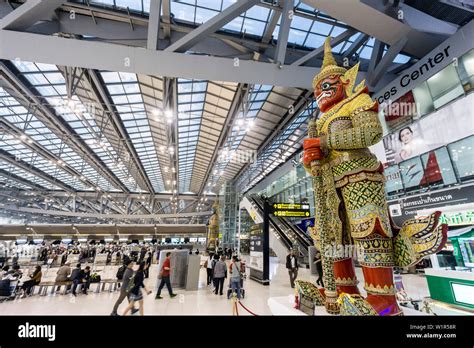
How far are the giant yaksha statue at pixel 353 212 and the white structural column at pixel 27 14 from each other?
483cm

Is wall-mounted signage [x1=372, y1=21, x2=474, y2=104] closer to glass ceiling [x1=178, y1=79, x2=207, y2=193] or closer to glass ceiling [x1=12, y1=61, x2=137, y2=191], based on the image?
glass ceiling [x1=178, y1=79, x2=207, y2=193]

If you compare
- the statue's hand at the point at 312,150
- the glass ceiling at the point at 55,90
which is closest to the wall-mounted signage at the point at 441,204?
the statue's hand at the point at 312,150

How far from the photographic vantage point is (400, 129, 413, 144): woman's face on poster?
36.1 feet

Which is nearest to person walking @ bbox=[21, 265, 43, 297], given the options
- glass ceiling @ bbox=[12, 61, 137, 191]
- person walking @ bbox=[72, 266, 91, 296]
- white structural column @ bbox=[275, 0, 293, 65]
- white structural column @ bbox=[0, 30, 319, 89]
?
person walking @ bbox=[72, 266, 91, 296]

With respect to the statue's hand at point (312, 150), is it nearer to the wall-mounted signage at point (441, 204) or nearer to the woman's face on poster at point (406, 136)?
the wall-mounted signage at point (441, 204)

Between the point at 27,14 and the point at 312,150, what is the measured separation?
5.29 metres

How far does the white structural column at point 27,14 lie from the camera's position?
4016 mm

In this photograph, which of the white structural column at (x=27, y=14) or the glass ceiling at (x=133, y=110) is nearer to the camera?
the white structural column at (x=27, y=14)

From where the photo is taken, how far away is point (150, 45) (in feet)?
14.8

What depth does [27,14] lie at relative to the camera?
4109 millimetres

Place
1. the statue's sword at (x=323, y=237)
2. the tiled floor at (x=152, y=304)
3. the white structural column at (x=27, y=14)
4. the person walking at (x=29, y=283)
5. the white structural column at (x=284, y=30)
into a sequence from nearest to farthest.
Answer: the statue's sword at (x=323, y=237) → the white structural column at (x=27, y=14) → the white structural column at (x=284, y=30) → the tiled floor at (x=152, y=304) → the person walking at (x=29, y=283)

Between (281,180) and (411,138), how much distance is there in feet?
58.5
